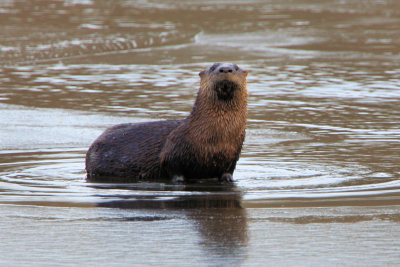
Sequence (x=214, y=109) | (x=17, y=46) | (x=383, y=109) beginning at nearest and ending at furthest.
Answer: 1. (x=214, y=109)
2. (x=383, y=109)
3. (x=17, y=46)

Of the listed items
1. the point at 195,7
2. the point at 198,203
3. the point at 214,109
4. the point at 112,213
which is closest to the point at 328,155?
the point at 214,109

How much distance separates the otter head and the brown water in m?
0.64

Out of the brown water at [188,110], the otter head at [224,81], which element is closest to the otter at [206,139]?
the otter head at [224,81]

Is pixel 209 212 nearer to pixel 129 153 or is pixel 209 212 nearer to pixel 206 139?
pixel 206 139

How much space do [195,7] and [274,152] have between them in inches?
513

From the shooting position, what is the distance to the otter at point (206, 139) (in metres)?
6.97

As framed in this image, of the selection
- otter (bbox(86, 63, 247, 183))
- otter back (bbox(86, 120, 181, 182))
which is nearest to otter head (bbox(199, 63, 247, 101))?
otter (bbox(86, 63, 247, 183))

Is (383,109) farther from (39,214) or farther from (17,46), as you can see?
(17,46)

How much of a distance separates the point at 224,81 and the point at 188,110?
367 cm

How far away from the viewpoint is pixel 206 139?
6992mm

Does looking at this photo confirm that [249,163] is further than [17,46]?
No

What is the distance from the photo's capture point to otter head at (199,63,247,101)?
6918 mm

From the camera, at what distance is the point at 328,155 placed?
316 inches

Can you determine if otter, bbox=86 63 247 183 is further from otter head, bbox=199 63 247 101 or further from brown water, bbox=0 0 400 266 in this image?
brown water, bbox=0 0 400 266
